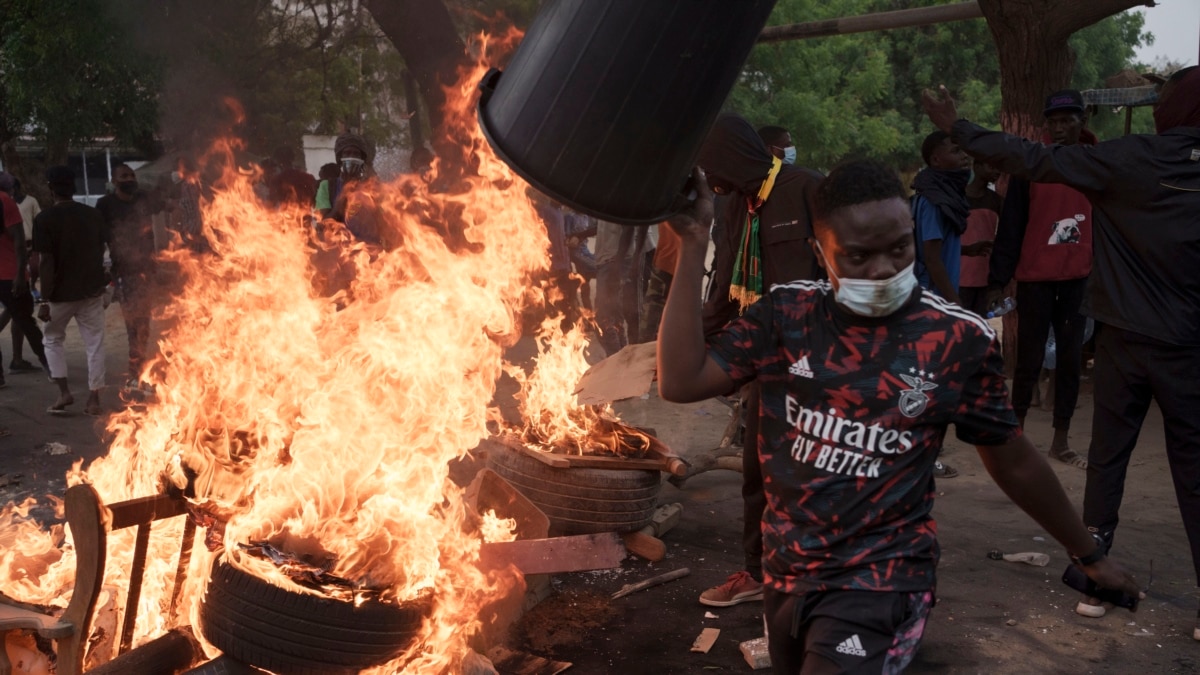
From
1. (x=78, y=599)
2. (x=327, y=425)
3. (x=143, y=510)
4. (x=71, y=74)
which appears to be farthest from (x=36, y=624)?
(x=71, y=74)

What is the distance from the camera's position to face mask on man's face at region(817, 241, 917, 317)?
2451 millimetres

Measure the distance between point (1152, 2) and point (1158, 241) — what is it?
6.20m

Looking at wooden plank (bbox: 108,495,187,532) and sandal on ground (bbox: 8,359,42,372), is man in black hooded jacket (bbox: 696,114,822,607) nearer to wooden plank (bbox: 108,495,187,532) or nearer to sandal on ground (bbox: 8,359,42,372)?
wooden plank (bbox: 108,495,187,532)

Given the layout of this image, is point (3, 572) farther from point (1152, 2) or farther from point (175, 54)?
point (175, 54)

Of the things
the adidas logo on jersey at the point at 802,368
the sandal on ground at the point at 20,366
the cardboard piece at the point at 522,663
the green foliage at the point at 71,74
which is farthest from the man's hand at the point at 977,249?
the green foliage at the point at 71,74

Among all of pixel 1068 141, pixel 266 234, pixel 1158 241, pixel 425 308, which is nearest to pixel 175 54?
pixel 266 234

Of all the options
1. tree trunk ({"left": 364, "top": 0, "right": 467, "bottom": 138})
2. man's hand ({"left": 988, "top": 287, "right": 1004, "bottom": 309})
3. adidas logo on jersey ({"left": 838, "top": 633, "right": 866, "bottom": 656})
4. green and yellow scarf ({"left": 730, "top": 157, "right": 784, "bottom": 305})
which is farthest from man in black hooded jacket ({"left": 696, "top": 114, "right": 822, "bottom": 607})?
tree trunk ({"left": 364, "top": 0, "right": 467, "bottom": 138})

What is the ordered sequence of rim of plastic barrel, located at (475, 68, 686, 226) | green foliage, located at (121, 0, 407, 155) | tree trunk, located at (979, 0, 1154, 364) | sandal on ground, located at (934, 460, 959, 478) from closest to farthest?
rim of plastic barrel, located at (475, 68, 686, 226) → sandal on ground, located at (934, 460, 959, 478) → tree trunk, located at (979, 0, 1154, 364) → green foliage, located at (121, 0, 407, 155)

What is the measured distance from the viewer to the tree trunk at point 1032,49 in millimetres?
9297

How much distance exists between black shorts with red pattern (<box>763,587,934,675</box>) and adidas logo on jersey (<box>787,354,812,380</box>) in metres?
0.57

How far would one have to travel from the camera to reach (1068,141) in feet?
21.5

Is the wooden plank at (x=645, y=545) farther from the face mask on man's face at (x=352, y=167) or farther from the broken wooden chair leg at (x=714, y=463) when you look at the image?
the face mask on man's face at (x=352, y=167)

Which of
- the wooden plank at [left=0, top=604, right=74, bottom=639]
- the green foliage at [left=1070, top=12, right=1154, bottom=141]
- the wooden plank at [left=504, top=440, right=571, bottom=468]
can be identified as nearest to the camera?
the wooden plank at [left=0, top=604, right=74, bottom=639]

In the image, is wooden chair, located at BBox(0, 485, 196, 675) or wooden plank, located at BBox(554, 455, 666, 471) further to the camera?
wooden plank, located at BBox(554, 455, 666, 471)
